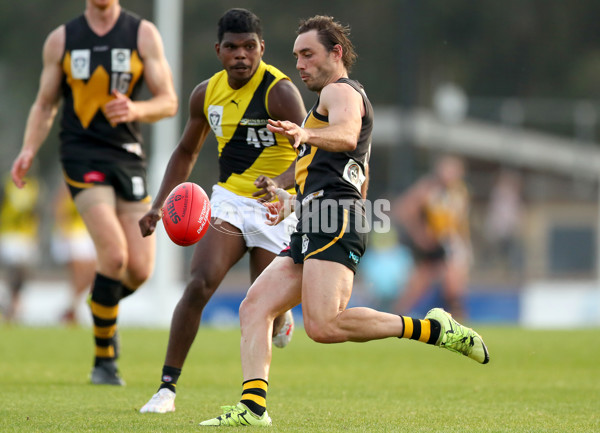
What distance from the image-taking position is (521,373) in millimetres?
8977

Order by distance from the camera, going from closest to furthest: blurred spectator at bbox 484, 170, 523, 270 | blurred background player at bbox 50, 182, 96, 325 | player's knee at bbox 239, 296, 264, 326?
1. player's knee at bbox 239, 296, 264, 326
2. blurred background player at bbox 50, 182, 96, 325
3. blurred spectator at bbox 484, 170, 523, 270

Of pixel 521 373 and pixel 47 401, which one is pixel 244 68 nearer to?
pixel 47 401

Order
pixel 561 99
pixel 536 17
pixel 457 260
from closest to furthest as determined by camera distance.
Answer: pixel 457 260
pixel 561 99
pixel 536 17

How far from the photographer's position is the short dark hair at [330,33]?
5.75 m

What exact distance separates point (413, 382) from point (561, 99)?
107 ft

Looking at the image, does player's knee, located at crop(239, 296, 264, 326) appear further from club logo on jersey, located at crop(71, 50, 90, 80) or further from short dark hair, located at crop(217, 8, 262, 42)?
club logo on jersey, located at crop(71, 50, 90, 80)

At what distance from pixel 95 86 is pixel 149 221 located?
192 cm

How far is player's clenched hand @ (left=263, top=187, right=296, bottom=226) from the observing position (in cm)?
600

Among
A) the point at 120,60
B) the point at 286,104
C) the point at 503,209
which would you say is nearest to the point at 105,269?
the point at 120,60

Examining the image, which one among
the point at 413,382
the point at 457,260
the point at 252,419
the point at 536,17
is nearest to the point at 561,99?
the point at 536,17

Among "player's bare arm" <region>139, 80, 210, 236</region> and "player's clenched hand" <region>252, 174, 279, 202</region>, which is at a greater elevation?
"player's bare arm" <region>139, 80, 210, 236</region>

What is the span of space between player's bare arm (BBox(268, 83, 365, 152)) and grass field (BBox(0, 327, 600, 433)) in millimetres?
1576

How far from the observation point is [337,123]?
5.46 m

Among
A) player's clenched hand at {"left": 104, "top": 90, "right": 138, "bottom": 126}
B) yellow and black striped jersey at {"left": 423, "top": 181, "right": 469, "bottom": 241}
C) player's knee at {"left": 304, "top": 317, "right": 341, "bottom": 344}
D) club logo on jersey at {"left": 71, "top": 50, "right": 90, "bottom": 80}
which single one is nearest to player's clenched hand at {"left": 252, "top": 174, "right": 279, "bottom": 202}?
player's knee at {"left": 304, "top": 317, "right": 341, "bottom": 344}
